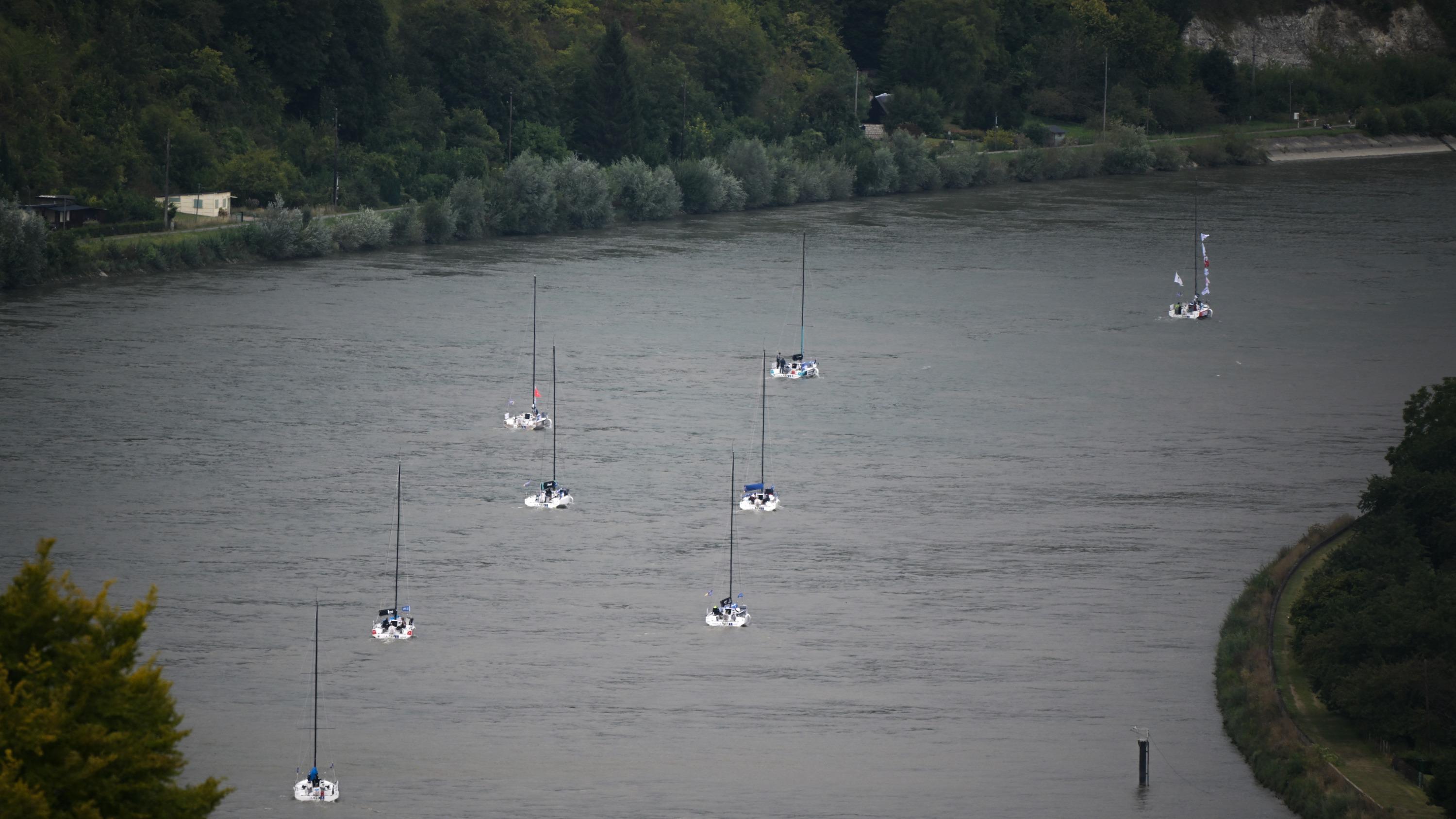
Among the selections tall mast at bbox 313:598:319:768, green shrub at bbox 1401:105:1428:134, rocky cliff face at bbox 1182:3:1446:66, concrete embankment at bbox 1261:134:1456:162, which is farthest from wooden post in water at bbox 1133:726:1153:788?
rocky cliff face at bbox 1182:3:1446:66

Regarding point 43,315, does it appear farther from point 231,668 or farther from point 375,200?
point 231,668

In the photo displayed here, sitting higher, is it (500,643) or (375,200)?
(375,200)

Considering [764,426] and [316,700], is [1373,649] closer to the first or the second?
[316,700]

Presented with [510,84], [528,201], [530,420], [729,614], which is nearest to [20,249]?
[528,201]

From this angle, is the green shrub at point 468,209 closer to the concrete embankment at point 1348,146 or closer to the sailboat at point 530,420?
the sailboat at point 530,420

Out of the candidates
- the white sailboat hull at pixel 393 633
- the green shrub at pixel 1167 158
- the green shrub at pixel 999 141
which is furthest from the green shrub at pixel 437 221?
the white sailboat hull at pixel 393 633

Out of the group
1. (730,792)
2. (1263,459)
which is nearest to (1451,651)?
(730,792)

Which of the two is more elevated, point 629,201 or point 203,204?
point 629,201
